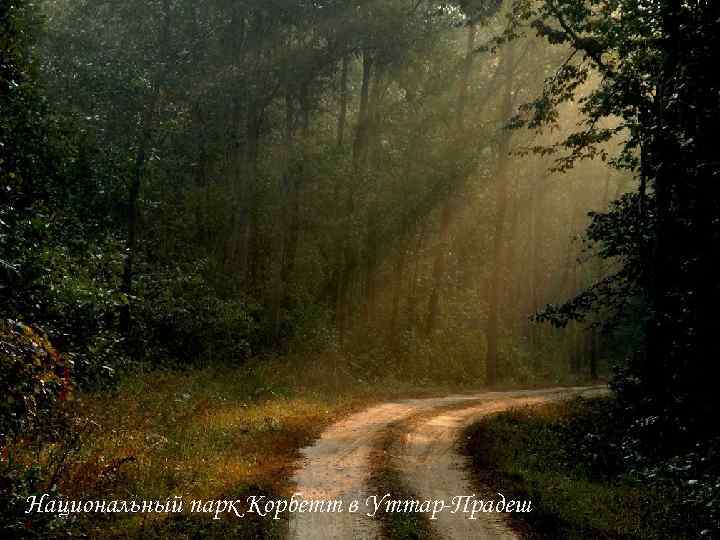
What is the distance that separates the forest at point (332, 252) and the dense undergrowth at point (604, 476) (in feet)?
0.26

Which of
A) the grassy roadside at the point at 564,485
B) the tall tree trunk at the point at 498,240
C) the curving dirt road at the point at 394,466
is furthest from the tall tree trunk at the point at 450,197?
the grassy roadside at the point at 564,485

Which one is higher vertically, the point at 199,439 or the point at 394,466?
the point at 199,439

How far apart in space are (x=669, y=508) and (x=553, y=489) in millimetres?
1963

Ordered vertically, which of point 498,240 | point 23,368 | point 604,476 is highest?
point 498,240

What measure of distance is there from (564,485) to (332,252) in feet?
95.8

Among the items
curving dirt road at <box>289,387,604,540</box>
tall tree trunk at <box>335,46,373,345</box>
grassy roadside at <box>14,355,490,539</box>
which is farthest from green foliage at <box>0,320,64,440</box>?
tall tree trunk at <box>335,46,373,345</box>

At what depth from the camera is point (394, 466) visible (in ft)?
47.1

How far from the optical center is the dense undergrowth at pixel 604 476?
11258 millimetres

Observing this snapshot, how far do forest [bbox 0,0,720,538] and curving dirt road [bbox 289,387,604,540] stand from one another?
1.02ft

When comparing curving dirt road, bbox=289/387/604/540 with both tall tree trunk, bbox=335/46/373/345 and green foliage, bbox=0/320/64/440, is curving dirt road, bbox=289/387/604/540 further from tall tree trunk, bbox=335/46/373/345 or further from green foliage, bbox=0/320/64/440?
tall tree trunk, bbox=335/46/373/345

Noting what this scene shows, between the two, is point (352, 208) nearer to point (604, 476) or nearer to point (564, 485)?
point (604, 476)

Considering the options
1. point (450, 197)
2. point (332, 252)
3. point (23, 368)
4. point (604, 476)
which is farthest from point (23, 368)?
point (332, 252)

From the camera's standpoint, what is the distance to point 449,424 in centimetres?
1983

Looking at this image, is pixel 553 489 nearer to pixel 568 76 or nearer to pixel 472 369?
pixel 568 76
